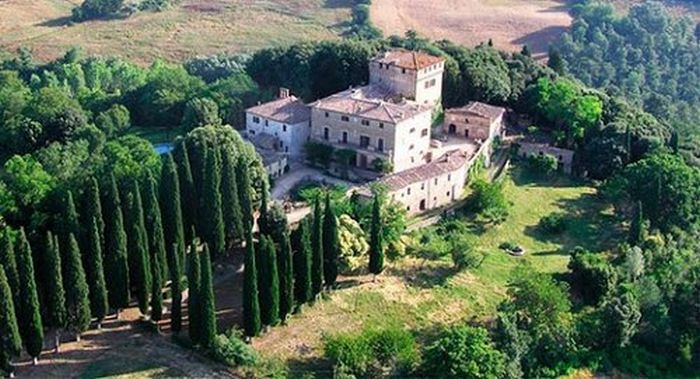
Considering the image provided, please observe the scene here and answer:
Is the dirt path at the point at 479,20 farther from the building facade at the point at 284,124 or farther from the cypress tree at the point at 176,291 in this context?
the cypress tree at the point at 176,291

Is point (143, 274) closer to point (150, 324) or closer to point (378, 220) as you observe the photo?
point (150, 324)

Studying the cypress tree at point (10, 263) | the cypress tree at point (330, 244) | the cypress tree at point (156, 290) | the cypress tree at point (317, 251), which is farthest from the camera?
the cypress tree at point (330, 244)

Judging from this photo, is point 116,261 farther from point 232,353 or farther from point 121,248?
point 232,353

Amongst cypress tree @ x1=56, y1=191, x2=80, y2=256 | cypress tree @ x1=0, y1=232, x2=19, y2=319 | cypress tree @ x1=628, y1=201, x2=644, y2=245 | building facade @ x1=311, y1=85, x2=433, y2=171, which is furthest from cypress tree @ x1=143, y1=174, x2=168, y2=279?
cypress tree @ x1=628, y1=201, x2=644, y2=245

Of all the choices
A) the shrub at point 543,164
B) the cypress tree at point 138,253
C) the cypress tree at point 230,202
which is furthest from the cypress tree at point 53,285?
the shrub at point 543,164

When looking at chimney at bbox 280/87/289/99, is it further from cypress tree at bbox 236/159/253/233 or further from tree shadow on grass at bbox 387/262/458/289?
tree shadow on grass at bbox 387/262/458/289

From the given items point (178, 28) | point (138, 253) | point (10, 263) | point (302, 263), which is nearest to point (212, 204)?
point (138, 253)
